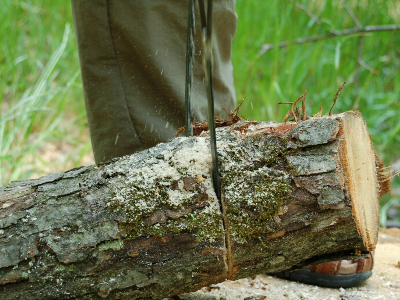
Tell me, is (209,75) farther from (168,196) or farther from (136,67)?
(136,67)

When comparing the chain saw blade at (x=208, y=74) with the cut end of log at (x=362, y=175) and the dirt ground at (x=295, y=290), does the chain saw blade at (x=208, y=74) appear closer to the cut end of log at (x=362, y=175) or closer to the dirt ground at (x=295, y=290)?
the cut end of log at (x=362, y=175)

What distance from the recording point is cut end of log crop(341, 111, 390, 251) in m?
0.88

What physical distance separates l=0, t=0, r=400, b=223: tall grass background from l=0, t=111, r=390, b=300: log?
1489 millimetres

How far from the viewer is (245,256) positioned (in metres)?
0.88

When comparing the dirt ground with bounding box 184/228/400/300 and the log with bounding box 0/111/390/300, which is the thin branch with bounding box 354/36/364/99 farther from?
the log with bounding box 0/111/390/300

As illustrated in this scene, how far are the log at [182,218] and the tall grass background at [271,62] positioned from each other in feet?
4.89

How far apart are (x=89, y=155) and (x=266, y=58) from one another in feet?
5.37

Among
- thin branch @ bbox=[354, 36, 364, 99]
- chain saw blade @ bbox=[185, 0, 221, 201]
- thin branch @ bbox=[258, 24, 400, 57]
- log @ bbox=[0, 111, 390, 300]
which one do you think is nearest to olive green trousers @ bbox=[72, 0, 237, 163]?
chain saw blade @ bbox=[185, 0, 221, 201]

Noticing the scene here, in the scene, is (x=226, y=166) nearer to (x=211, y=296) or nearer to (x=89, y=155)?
(x=211, y=296)

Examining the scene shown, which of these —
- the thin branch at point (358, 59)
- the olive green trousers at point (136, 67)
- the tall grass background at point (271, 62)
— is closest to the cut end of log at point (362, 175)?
the olive green trousers at point (136, 67)

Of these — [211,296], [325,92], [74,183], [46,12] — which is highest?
[46,12]

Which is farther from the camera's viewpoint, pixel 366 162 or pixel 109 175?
pixel 366 162

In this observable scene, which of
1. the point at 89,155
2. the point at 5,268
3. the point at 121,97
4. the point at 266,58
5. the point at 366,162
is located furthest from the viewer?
the point at 89,155

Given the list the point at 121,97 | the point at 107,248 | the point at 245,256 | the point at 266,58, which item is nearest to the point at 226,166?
the point at 245,256
